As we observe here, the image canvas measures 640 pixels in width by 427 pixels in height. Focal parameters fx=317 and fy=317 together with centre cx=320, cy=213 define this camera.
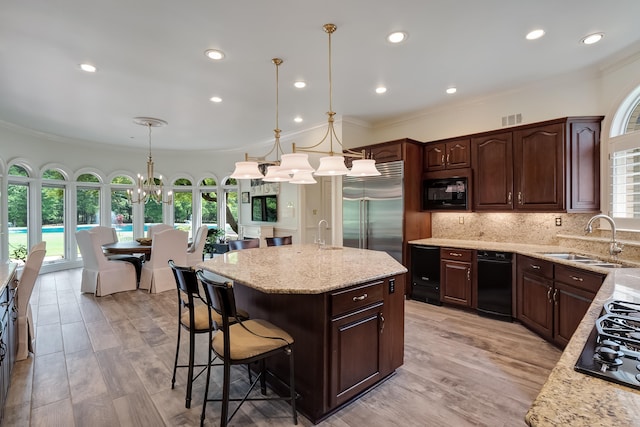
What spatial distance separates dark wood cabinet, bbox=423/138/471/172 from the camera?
4434mm

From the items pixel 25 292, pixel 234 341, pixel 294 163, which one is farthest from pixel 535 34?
pixel 25 292

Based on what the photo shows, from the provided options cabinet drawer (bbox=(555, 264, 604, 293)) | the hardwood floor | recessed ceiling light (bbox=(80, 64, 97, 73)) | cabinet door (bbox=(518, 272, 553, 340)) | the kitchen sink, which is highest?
recessed ceiling light (bbox=(80, 64, 97, 73))

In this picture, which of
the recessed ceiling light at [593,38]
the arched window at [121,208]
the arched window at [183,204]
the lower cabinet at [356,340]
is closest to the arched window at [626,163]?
the recessed ceiling light at [593,38]

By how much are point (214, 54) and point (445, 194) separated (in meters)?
3.49

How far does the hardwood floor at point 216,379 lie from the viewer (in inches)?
84.3

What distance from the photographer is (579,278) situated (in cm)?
286

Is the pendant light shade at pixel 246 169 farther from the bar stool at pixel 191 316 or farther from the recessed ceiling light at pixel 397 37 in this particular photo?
Result: the recessed ceiling light at pixel 397 37

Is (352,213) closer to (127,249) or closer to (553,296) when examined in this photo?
(553,296)

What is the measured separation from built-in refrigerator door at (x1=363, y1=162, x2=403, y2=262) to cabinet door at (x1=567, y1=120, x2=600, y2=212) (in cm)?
196

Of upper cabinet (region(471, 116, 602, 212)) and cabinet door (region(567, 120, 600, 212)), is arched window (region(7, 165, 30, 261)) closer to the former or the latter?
upper cabinet (region(471, 116, 602, 212))

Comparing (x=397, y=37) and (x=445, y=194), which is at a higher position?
(x=397, y=37)

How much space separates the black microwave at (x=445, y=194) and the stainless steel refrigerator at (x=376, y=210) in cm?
52

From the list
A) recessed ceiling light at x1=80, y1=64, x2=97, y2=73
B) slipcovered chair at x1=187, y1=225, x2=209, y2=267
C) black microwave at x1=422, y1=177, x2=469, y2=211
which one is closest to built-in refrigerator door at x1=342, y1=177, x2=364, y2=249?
black microwave at x1=422, y1=177, x2=469, y2=211

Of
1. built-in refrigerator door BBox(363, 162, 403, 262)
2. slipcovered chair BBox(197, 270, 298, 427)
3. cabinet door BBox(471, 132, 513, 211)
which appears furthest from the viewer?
built-in refrigerator door BBox(363, 162, 403, 262)
